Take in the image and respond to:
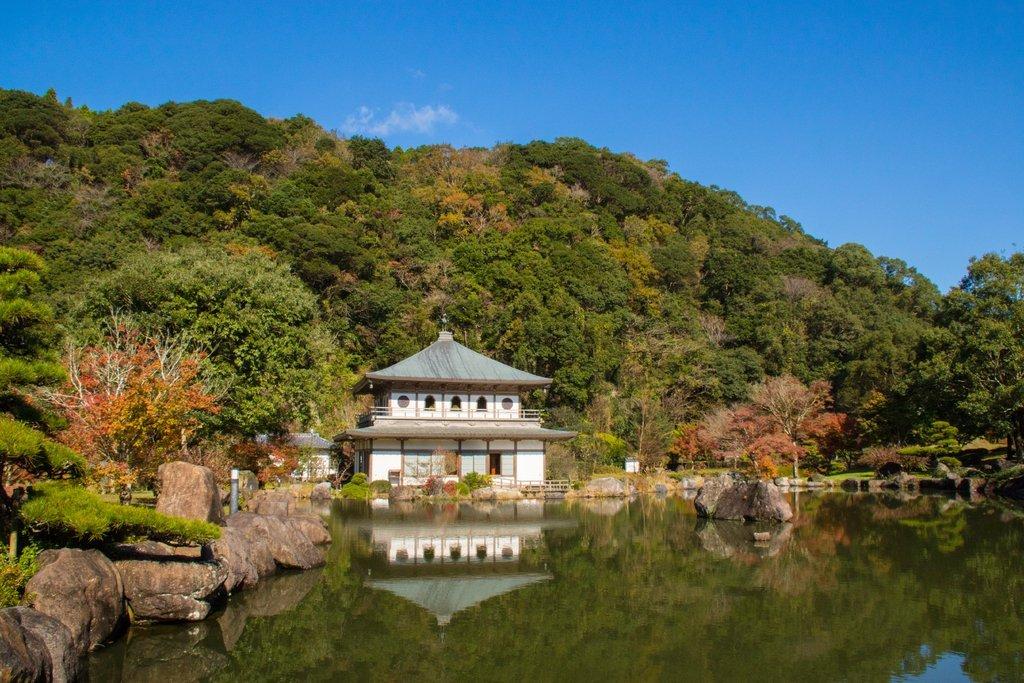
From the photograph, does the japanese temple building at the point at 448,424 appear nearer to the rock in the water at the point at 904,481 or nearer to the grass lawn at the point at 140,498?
the grass lawn at the point at 140,498

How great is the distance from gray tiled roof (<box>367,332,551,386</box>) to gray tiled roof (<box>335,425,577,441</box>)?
202 cm

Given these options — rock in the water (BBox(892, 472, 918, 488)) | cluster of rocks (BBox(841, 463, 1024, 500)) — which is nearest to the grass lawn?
cluster of rocks (BBox(841, 463, 1024, 500))

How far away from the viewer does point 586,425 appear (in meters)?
35.7

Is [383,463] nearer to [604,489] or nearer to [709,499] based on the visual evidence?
[604,489]

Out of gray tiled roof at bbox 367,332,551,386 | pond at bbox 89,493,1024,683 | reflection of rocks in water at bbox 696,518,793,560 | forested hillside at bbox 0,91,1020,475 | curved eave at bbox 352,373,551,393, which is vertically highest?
forested hillside at bbox 0,91,1020,475

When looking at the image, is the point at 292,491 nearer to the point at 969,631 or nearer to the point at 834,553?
the point at 834,553

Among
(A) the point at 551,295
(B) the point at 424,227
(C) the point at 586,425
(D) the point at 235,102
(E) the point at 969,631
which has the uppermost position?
(D) the point at 235,102

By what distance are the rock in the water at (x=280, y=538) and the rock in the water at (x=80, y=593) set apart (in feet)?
13.3

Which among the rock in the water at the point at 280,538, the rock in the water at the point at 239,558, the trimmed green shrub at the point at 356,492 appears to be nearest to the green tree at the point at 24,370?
the rock in the water at the point at 239,558

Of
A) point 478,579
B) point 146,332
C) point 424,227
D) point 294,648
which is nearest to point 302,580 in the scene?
point 478,579

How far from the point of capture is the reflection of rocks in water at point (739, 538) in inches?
561

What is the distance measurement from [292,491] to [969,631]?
73.7 ft

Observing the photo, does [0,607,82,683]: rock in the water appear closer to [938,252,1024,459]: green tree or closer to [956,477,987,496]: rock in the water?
[956,477,987,496]: rock in the water

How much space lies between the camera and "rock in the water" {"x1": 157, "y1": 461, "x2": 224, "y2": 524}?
1063cm
